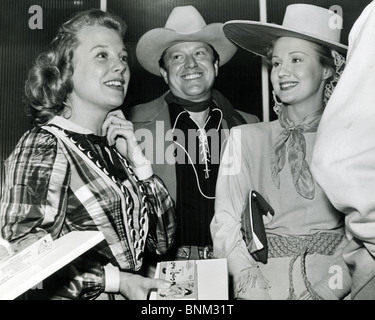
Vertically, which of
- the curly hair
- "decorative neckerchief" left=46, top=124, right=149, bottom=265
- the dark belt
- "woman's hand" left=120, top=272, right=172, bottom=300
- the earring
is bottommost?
"woman's hand" left=120, top=272, right=172, bottom=300

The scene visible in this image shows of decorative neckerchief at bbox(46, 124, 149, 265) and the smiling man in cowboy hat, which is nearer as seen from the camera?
decorative neckerchief at bbox(46, 124, 149, 265)

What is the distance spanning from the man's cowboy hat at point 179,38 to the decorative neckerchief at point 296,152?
30 cm

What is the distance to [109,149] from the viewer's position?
174cm

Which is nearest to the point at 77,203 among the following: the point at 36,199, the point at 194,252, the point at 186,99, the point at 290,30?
the point at 36,199

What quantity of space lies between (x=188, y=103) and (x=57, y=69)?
1.49 feet

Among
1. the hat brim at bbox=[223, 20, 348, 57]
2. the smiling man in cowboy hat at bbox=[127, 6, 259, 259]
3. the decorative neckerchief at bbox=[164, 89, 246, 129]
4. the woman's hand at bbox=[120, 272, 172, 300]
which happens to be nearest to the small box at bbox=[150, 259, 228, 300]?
the woman's hand at bbox=[120, 272, 172, 300]

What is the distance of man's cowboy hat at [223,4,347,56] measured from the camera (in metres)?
1.81

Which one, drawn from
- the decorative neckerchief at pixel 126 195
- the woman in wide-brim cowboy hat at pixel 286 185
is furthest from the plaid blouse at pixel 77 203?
the woman in wide-brim cowboy hat at pixel 286 185

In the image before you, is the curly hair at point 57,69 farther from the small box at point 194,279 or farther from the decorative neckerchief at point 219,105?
the small box at point 194,279

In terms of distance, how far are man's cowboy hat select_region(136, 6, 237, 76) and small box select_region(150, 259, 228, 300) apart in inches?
26.1

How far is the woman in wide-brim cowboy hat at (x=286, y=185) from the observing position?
1696mm

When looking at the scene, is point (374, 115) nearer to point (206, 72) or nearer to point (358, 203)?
point (358, 203)

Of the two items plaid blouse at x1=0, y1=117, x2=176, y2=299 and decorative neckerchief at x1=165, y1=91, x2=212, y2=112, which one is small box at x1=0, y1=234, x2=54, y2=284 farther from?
decorative neckerchief at x1=165, y1=91, x2=212, y2=112
